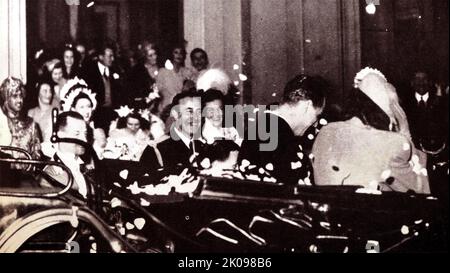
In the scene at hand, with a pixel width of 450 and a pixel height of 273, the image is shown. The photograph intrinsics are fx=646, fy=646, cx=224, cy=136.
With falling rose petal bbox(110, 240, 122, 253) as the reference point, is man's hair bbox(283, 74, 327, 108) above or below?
above

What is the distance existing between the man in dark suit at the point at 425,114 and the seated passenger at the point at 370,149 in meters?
0.07

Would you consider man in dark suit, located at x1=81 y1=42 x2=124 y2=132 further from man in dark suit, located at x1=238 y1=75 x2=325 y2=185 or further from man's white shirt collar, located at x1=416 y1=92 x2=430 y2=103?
man's white shirt collar, located at x1=416 y1=92 x2=430 y2=103

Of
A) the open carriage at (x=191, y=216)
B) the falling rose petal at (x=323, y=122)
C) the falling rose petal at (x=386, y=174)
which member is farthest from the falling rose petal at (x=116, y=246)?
the falling rose petal at (x=386, y=174)

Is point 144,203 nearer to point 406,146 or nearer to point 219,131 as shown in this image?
point 219,131

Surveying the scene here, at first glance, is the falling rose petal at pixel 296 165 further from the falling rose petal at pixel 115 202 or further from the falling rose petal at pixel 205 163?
the falling rose petal at pixel 115 202

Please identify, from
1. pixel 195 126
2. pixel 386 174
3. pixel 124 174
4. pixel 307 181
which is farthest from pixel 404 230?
pixel 124 174

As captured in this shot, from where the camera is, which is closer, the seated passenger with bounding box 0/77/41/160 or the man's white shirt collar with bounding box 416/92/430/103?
the seated passenger with bounding box 0/77/41/160

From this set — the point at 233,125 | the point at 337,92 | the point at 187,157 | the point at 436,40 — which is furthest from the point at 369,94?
the point at 187,157

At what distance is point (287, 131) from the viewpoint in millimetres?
3338

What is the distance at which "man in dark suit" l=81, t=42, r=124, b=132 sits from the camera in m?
3.30

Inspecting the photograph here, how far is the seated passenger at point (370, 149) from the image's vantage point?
11.0ft

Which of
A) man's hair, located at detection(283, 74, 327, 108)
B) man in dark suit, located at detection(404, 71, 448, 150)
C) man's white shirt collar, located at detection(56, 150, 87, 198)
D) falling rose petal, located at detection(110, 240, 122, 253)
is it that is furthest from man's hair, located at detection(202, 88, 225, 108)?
man in dark suit, located at detection(404, 71, 448, 150)

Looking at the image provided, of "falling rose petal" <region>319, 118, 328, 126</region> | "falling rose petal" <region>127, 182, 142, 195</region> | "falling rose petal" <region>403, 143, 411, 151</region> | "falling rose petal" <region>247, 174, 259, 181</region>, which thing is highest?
"falling rose petal" <region>319, 118, 328, 126</region>

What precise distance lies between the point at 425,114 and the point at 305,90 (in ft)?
2.12
